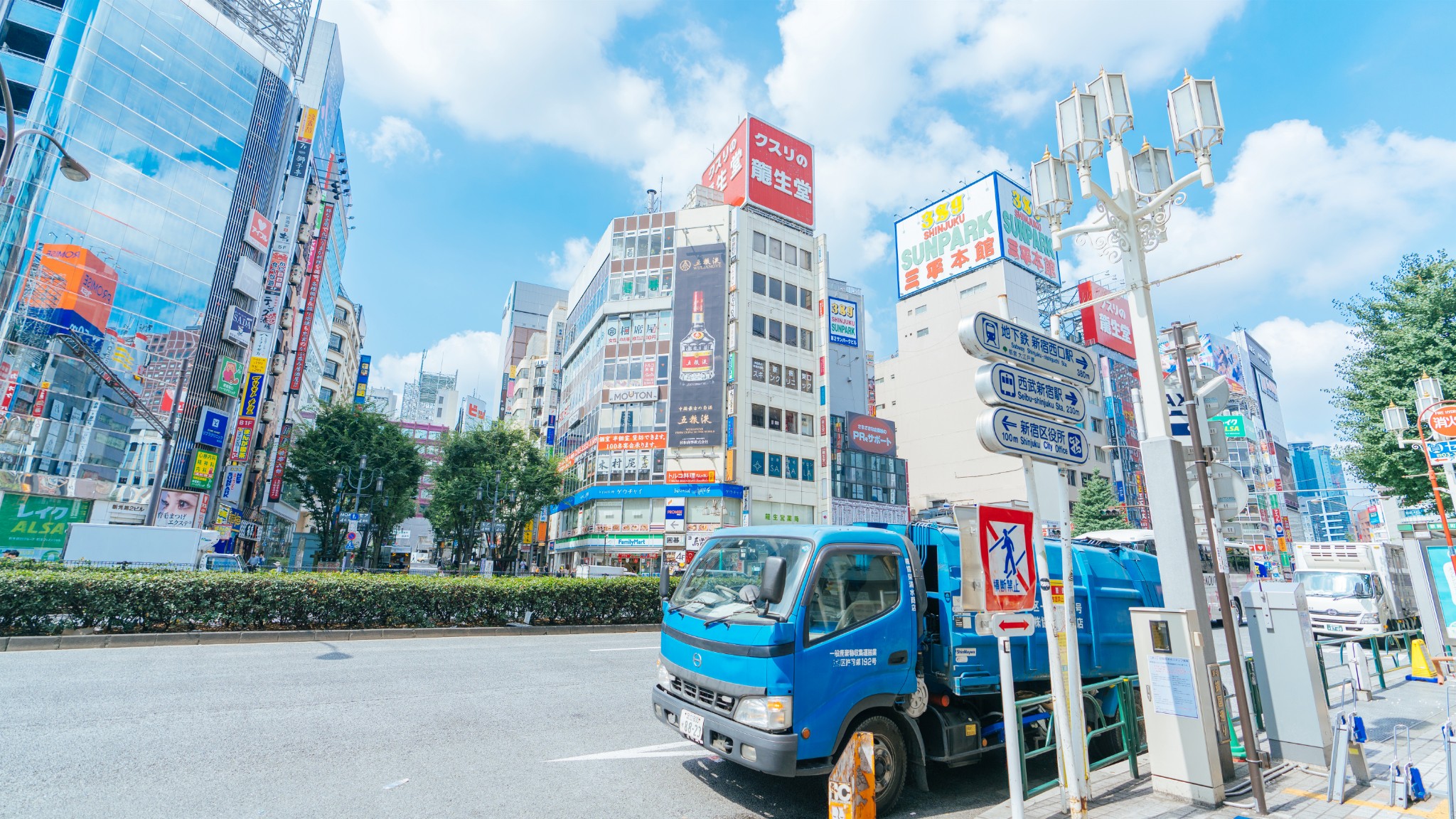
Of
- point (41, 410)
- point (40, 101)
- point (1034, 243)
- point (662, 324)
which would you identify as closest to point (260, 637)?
point (41, 410)

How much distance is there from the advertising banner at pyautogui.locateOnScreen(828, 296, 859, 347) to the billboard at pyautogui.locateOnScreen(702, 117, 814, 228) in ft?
22.5

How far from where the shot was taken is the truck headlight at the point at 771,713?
4.85m

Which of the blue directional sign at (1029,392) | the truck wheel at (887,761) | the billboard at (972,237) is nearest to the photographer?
the blue directional sign at (1029,392)

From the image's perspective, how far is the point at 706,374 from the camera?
42031 millimetres

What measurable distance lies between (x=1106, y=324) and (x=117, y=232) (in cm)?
7717

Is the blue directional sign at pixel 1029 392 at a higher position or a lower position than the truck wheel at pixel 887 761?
higher

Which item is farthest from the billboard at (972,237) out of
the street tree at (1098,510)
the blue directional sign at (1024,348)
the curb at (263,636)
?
the blue directional sign at (1024,348)

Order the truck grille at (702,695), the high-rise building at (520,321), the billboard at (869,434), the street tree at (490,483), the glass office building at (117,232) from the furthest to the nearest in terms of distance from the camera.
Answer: the high-rise building at (520,321), the billboard at (869,434), the street tree at (490,483), the glass office building at (117,232), the truck grille at (702,695)

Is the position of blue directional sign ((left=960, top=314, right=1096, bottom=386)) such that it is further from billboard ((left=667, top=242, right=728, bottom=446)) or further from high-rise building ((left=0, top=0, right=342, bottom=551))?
high-rise building ((left=0, top=0, right=342, bottom=551))

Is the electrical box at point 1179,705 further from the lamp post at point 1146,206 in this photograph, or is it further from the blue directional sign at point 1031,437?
the blue directional sign at point 1031,437

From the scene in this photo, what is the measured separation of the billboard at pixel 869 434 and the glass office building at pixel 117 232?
4211 centimetres

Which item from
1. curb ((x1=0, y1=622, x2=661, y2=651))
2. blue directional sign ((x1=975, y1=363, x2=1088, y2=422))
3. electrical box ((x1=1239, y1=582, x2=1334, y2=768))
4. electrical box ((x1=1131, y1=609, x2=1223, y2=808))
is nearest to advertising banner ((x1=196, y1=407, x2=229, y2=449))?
curb ((x1=0, y1=622, x2=661, y2=651))

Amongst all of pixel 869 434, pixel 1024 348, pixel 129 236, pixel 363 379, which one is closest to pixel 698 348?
pixel 869 434

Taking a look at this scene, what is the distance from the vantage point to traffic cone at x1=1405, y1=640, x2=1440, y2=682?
10.6 m
